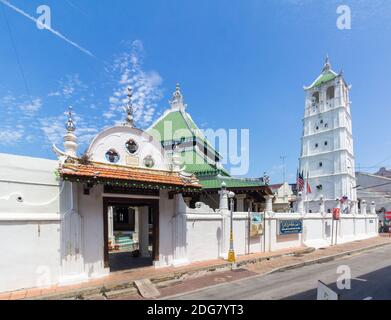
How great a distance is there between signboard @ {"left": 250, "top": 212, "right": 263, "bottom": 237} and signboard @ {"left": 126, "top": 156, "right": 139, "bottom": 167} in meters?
8.22

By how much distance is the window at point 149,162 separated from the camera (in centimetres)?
1341

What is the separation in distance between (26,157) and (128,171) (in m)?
3.80

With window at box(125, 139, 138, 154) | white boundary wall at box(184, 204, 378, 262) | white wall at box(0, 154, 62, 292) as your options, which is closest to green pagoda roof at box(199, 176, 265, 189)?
white boundary wall at box(184, 204, 378, 262)

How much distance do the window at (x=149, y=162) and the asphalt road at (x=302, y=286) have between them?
5924mm

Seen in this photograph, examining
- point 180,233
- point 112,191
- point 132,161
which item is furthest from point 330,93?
point 112,191

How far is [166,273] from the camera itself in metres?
12.0

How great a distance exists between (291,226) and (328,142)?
28942mm

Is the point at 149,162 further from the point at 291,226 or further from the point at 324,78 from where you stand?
the point at 324,78

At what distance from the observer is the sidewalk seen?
9.37 meters

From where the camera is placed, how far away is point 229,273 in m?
13.4

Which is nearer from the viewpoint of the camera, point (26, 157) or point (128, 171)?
point (26, 157)

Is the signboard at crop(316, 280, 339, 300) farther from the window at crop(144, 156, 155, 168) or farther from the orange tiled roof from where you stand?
the window at crop(144, 156, 155, 168)
